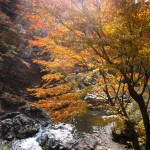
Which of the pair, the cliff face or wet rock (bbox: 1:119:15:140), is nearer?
wet rock (bbox: 1:119:15:140)

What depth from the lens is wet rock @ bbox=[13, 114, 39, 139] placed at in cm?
1166

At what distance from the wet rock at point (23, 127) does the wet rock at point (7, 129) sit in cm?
25

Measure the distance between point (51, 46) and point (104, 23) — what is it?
2.22m

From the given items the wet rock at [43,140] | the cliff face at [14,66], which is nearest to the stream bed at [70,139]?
the wet rock at [43,140]

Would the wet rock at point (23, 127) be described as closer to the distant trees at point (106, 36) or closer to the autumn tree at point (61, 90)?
the autumn tree at point (61, 90)

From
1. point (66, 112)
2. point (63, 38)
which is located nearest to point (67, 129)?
point (66, 112)

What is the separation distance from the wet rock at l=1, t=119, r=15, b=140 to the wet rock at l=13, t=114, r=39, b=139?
→ 0.81 ft

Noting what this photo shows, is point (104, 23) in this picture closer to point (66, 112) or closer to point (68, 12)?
point (68, 12)

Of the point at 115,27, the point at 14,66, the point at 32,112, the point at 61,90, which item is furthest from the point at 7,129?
the point at 14,66

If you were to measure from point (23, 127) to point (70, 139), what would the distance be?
3124 mm

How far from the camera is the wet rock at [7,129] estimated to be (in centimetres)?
1103

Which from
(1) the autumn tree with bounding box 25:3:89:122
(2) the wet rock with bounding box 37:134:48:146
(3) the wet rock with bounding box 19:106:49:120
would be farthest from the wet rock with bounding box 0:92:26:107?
(1) the autumn tree with bounding box 25:3:89:122

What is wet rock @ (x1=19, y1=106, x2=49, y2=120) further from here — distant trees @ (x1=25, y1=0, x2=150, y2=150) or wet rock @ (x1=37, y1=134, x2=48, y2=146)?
distant trees @ (x1=25, y1=0, x2=150, y2=150)

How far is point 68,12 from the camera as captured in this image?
22.6ft
